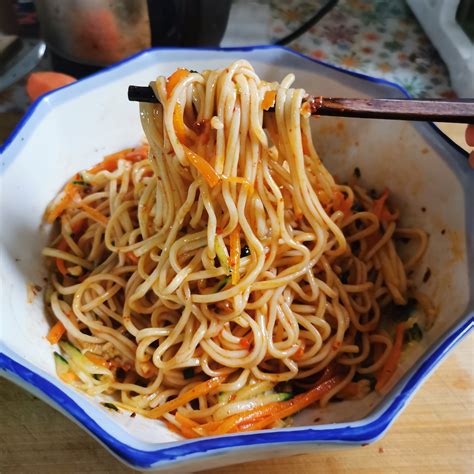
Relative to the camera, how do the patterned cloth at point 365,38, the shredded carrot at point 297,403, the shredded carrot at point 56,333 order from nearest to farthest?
the shredded carrot at point 297,403 → the shredded carrot at point 56,333 → the patterned cloth at point 365,38

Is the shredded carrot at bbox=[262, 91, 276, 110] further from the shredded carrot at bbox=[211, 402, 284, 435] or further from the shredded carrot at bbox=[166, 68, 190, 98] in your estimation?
the shredded carrot at bbox=[211, 402, 284, 435]

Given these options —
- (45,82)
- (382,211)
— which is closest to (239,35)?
(45,82)

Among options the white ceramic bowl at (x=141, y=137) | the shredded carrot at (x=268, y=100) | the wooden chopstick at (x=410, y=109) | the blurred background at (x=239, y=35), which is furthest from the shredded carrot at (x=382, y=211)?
the blurred background at (x=239, y=35)

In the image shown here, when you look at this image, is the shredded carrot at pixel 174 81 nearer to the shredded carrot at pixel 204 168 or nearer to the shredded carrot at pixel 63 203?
the shredded carrot at pixel 204 168

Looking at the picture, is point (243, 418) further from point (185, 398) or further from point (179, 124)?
point (179, 124)


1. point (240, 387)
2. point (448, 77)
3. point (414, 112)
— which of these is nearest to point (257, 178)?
point (414, 112)

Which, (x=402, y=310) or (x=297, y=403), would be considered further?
(x=402, y=310)

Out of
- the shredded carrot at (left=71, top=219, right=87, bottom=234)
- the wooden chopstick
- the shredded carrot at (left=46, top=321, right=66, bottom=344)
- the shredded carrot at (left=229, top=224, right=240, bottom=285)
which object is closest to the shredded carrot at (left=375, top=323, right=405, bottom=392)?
the shredded carrot at (left=229, top=224, right=240, bottom=285)
